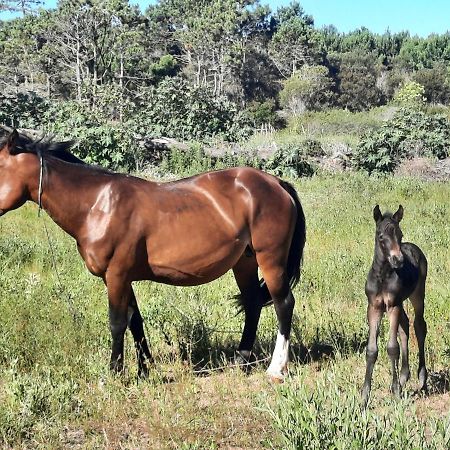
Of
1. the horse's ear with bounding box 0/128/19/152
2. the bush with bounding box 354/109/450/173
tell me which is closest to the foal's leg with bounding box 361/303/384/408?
the horse's ear with bounding box 0/128/19/152

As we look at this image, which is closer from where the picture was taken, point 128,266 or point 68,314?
point 128,266

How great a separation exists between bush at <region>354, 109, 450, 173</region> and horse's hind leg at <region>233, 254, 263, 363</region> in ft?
42.0

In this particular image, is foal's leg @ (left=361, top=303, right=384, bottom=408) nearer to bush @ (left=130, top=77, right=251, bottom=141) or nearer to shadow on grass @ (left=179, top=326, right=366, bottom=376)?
shadow on grass @ (left=179, top=326, right=366, bottom=376)

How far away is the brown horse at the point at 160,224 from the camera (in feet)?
14.7

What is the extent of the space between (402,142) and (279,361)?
48.5 feet

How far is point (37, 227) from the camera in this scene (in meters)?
10.5

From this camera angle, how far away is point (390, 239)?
3.86 metres

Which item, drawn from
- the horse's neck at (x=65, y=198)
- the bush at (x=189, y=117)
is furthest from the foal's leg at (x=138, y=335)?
the bush at (x=189, y=117)

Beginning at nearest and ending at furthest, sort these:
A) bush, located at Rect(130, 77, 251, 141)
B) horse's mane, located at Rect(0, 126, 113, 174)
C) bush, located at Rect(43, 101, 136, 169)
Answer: horse's mane, located at Rect(0, 126, 113, 174), bush, located at Rect(43, 101, 136, 169), bush, located at Rect(130, 77, 251, 141)

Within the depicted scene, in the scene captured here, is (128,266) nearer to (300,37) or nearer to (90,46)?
(90,46)

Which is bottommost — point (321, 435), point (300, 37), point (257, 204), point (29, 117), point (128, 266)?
point (321, 435)

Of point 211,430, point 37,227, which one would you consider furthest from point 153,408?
point 37,227

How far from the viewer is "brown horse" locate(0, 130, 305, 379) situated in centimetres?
449

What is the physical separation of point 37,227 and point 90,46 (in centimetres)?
2492
